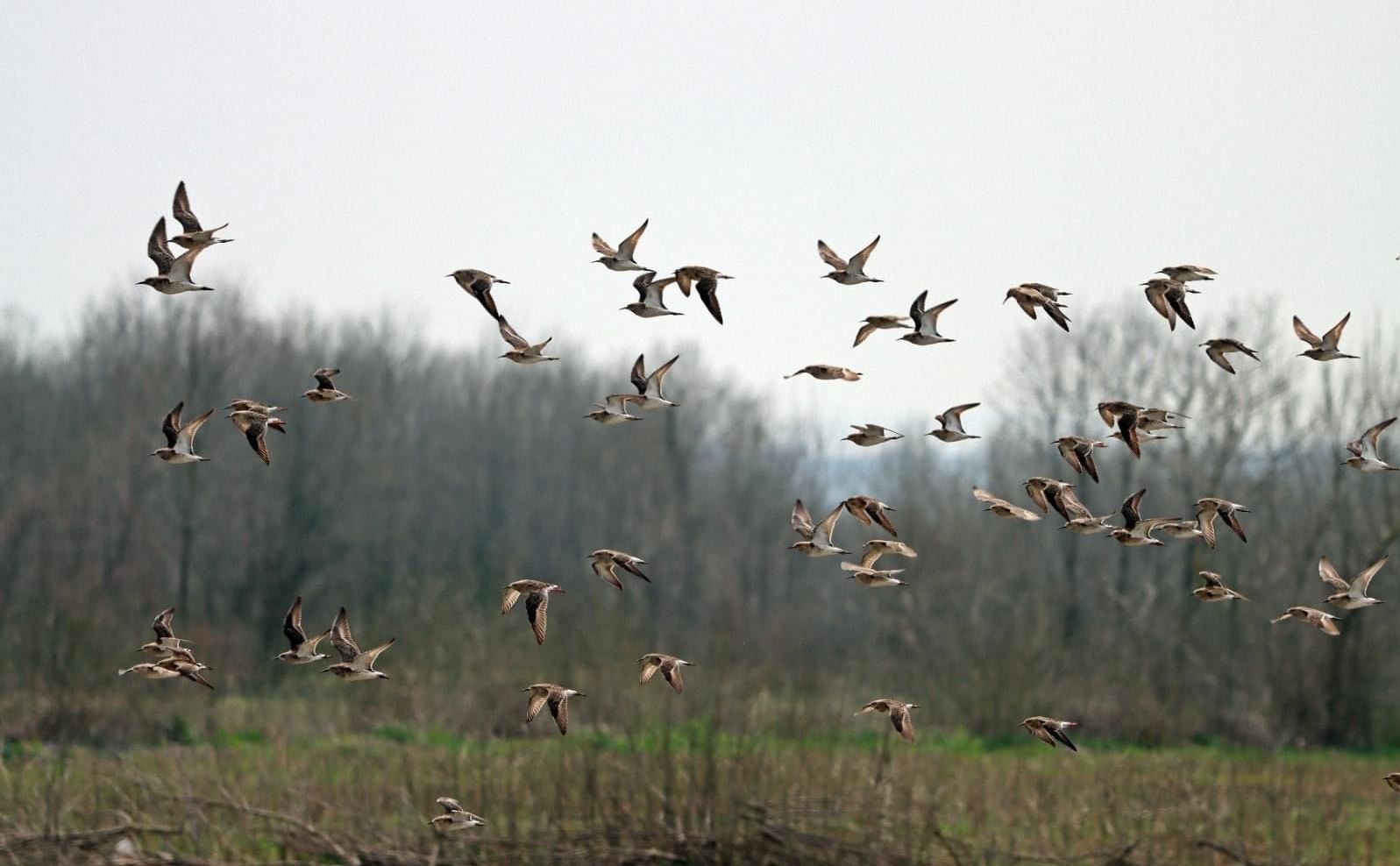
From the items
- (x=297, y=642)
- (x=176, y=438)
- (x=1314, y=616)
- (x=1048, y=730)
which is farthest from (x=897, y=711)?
(x=176, y=438)

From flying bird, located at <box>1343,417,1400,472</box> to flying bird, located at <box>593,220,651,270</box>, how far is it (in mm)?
4430

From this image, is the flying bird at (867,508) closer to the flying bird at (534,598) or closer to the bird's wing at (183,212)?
the flying bird at (534,598)

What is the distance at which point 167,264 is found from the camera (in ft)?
31.6

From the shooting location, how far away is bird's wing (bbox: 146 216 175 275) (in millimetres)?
9594

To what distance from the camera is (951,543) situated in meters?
53.6

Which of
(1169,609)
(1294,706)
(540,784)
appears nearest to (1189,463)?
(1169,609)

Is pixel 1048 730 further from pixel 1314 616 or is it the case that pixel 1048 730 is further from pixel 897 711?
pixel 1314 616

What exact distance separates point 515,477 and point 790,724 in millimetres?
64452

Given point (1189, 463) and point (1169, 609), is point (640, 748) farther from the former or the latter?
point (1189, 463)

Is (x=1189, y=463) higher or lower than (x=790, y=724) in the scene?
higher

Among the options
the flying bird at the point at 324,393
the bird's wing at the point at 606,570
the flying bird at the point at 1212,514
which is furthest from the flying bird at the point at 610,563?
the flying bird at the point at 1212,514

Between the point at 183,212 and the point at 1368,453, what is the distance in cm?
739

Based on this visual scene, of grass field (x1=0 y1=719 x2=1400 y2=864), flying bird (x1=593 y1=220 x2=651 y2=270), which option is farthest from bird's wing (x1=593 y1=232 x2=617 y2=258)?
grass field (x1=0 y1=719 x2=1400 y2=864)

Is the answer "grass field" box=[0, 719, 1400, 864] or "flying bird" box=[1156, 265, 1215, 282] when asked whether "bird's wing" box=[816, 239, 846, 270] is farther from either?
"grass field" box=[0, 719, 1400, 864]
